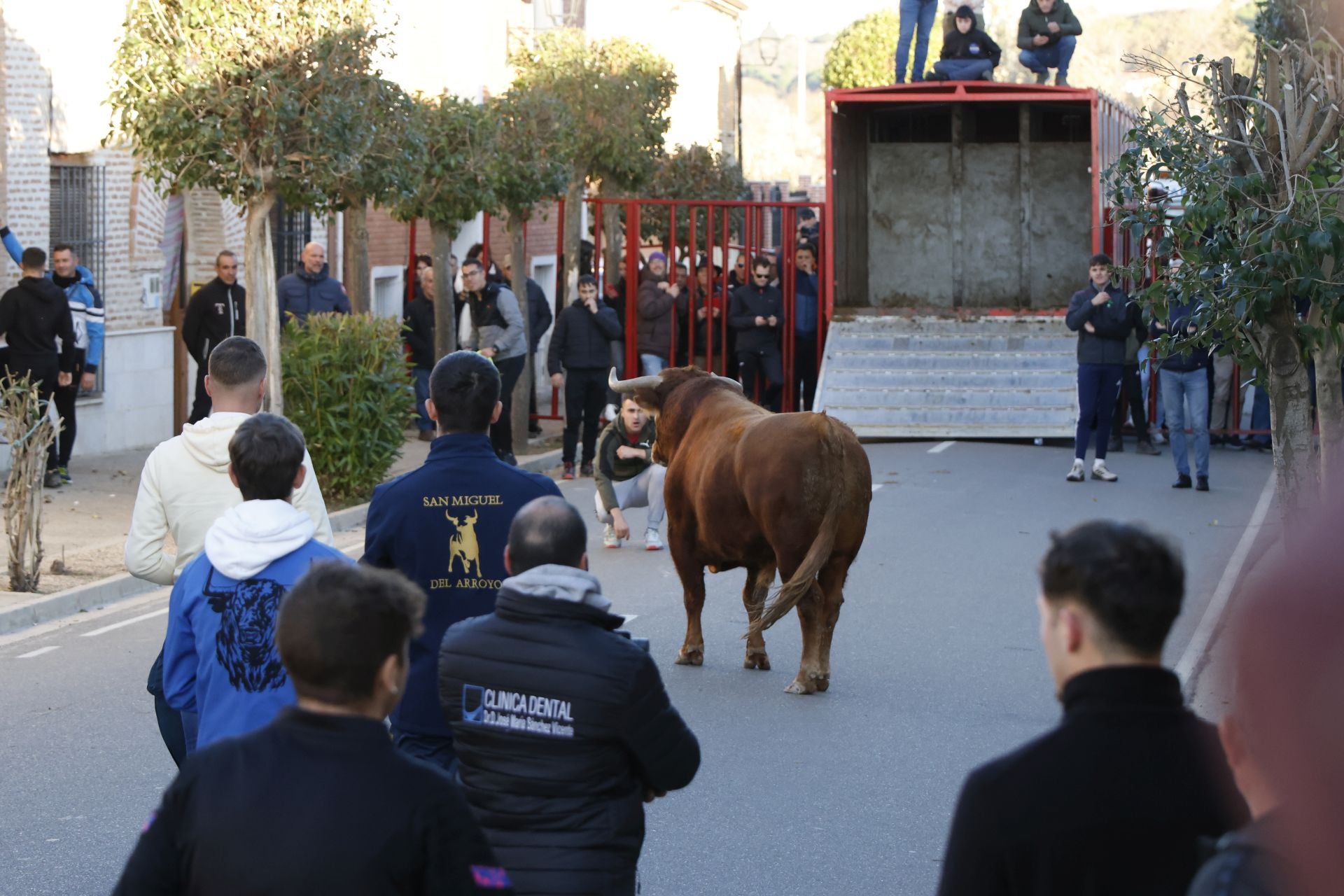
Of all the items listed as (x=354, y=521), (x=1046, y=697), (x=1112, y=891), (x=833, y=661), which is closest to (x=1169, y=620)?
(x=1112, y=891)

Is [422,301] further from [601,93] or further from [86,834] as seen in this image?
[86,834]

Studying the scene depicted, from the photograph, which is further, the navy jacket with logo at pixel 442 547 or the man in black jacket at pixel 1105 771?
the navy jacket with logo at pixel 442 547

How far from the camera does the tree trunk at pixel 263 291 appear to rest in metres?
14.4

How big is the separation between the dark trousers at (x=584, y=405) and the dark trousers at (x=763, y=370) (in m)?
2.94

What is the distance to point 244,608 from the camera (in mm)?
4422

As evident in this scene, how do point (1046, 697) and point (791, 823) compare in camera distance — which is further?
point (1046, 697)

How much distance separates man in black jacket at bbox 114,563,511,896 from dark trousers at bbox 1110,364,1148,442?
52.1ft

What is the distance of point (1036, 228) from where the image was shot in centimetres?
2300

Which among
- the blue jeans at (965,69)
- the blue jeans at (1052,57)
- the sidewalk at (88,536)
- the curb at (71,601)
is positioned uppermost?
the blue jeans at (1052,57)

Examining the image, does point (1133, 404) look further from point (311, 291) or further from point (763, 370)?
point (311, 291)

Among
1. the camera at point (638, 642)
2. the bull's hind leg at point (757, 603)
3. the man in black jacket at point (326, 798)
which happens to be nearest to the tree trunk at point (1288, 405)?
the bull's hind leg at point (757, 603)

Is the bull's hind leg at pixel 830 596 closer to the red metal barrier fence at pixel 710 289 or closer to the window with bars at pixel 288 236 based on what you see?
the red metal barrier fence at pixel 710 289

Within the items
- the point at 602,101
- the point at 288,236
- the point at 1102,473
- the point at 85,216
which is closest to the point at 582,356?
the point at 1102,473

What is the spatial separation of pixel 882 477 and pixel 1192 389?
2919mm
